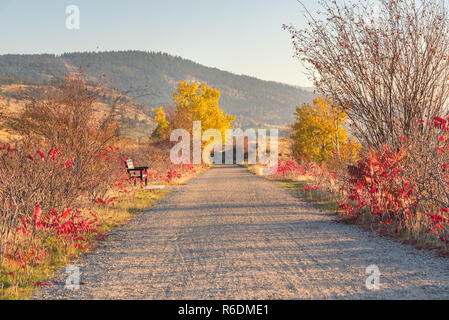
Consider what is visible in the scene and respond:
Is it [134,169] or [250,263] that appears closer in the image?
[250,263]

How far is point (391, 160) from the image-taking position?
8.15 metres

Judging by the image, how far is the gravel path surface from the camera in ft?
15.1

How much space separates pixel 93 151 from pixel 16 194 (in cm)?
290

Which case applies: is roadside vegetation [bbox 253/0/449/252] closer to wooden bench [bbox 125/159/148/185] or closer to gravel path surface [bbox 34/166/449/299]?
gravel path surface [bbox 34/166/449/299]

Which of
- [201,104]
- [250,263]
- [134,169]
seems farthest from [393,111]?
[201,104]

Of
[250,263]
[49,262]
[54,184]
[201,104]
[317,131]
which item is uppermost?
[201,104]

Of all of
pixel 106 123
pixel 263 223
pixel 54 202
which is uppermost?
pixel 106 123

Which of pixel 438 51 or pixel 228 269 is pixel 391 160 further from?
pixel 228 269

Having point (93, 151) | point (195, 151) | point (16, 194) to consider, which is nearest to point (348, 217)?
point (93, 151)

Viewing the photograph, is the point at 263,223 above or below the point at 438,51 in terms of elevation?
below

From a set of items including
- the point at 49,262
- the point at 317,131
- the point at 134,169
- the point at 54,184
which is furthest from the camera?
the point at 317,131

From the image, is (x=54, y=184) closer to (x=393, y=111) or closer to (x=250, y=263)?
(x=250, y=263)

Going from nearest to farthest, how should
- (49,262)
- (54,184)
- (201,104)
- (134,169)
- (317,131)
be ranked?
(49,262) → (54,184) → (134,169) → (317,131) → (201,104)

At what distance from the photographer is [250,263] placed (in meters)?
5.82
